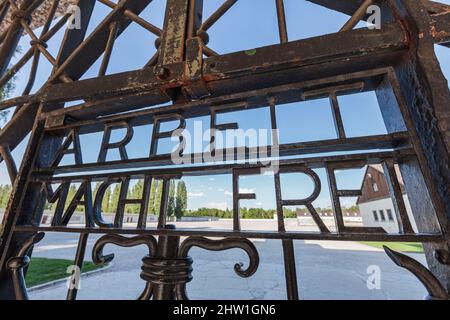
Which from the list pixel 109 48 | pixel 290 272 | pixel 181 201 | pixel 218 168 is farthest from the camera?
pixel 109 48

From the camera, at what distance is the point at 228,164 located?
0.67 m

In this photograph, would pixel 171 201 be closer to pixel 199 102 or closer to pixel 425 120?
pixel 199 102

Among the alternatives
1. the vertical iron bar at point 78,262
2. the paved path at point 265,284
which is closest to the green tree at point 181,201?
the vertical iron bar at point 78,262

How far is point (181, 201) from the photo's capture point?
810 millimetres

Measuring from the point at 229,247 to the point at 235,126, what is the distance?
1.15 feet

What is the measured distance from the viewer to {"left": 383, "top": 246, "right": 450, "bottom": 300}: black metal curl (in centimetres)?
44

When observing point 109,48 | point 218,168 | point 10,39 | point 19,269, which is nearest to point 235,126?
point 218,168

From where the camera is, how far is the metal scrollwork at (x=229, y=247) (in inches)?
21.6

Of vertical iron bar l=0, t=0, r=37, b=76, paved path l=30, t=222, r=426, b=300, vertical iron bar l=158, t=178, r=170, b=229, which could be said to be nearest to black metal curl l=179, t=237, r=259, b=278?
vertical iron bar l=158, t=178, r=170, b=229

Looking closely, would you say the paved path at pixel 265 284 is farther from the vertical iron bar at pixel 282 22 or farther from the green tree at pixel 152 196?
the vertical iron bar at pixel 282 22
